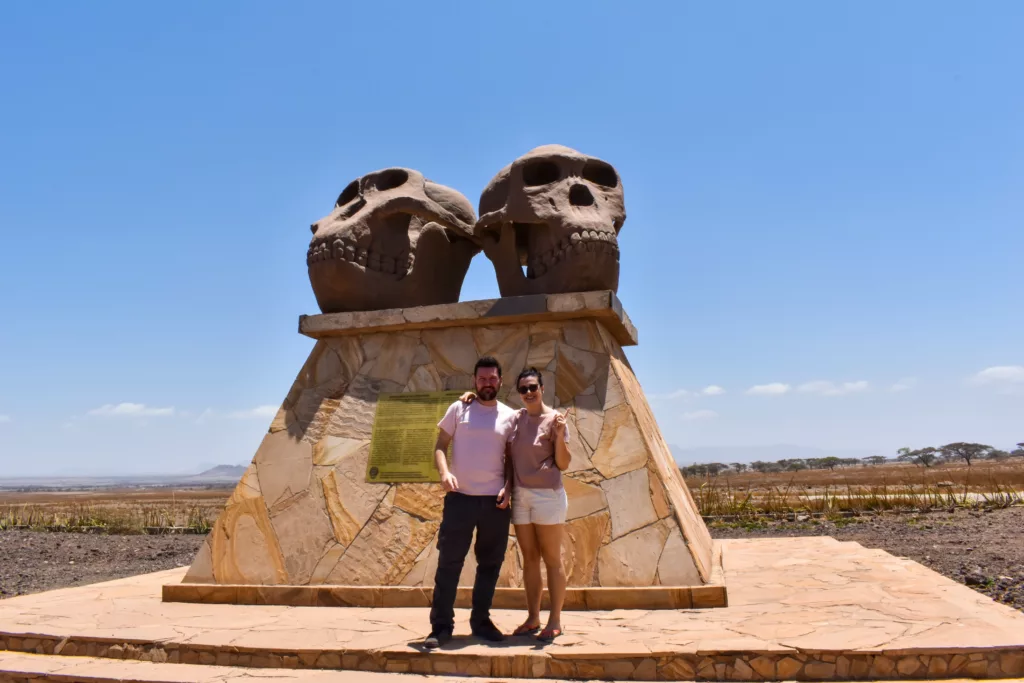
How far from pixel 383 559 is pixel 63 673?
6.84 feet

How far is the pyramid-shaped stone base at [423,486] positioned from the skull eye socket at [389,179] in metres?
1.39

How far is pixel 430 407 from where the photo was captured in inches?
235

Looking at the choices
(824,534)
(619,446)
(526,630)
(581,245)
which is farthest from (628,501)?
(824,534)

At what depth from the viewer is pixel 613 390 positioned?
19.0ft

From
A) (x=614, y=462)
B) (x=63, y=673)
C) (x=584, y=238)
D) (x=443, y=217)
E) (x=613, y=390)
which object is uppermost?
(x=443, y=217)

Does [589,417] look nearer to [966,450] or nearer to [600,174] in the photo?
[600,174]

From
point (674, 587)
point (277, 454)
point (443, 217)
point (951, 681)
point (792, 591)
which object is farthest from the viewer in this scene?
point (443, 217)

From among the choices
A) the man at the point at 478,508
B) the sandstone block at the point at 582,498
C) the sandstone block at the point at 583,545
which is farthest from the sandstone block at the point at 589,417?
the man at the point at 478,508

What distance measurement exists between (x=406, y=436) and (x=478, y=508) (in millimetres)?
2005

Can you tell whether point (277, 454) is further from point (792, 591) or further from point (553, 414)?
point (792, 591)

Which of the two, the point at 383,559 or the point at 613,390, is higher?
the point at 613,390

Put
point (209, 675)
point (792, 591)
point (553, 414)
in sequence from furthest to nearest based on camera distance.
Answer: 1. point (792, 591)
2. point (553, 414)
3. point (209, 675)

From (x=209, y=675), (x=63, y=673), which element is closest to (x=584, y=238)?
(x=209, y=675)

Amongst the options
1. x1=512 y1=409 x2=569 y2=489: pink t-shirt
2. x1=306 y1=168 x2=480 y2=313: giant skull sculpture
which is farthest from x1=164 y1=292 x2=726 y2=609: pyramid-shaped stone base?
x1=512 y1=409 x2=569 y2=489: pink t-shirt
